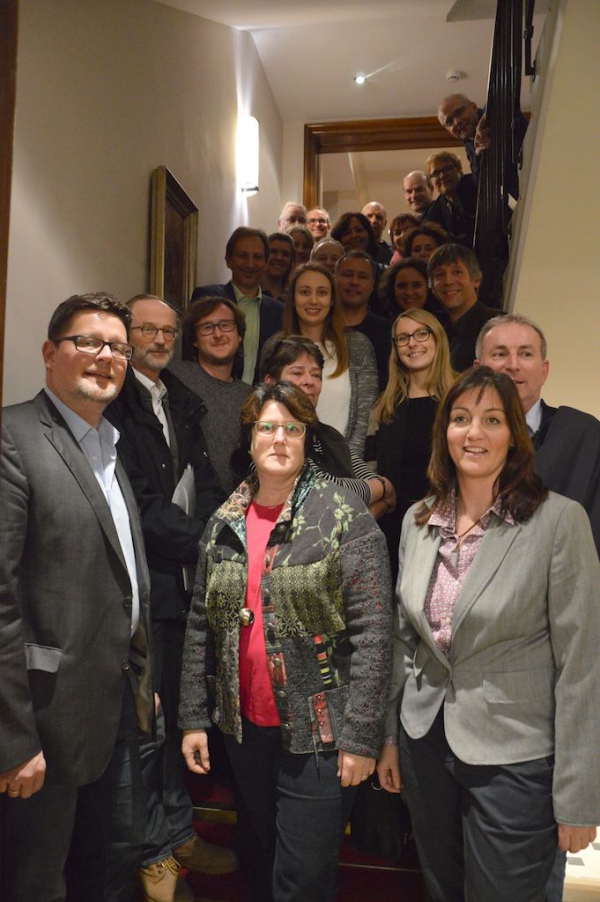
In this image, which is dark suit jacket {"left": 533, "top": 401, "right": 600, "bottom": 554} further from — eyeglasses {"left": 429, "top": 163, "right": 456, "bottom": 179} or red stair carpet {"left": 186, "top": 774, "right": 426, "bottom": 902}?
eyeglasses {"left": 429, "top": 163, "right": 456, "bottom": 179}

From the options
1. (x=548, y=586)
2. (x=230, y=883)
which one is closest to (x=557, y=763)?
(x=548, y=586)

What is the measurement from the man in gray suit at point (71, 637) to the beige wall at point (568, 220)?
6.10ft

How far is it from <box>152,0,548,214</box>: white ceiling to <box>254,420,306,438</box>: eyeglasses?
3523 mm

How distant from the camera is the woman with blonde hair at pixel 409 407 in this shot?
2.61 metres

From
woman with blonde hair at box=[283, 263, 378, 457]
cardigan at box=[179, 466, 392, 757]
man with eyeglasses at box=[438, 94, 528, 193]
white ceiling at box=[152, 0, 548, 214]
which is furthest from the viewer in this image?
white ceiling at box=[152, 0, 548, 214]

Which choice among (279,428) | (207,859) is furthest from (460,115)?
(207,859)

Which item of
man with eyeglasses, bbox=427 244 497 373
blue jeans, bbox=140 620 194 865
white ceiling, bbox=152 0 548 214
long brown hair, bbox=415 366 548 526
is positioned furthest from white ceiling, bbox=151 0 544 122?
blue jeans, bbox=140 620 194 865

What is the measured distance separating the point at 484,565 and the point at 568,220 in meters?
1.97

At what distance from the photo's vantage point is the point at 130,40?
3.20 m

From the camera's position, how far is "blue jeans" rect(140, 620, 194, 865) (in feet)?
7.26

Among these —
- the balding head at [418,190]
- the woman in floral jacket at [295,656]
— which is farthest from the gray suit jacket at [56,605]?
the balding head at [418,190]

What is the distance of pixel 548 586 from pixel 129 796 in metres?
1.17

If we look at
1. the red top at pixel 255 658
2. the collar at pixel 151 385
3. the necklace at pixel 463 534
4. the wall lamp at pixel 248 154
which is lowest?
the red top at pixel 255 658

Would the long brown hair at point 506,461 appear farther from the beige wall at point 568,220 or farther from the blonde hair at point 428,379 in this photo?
the beige wall at point 568,220
